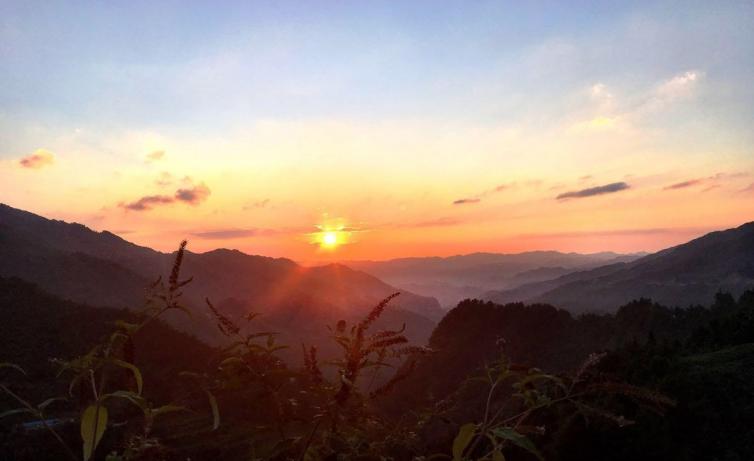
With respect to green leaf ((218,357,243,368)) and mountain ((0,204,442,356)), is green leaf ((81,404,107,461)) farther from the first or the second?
mountain ((0,204,442,356))

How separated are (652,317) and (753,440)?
46.9 m

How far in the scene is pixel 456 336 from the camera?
68.9 meters

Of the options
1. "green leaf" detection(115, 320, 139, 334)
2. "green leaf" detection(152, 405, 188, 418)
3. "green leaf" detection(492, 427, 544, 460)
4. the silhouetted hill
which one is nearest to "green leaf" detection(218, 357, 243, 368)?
"green leaf" detection(152, 405, 188, 418)

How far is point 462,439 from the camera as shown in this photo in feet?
5.42

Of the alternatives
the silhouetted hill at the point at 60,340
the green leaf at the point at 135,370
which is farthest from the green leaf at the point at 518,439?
the silhouetted hill at the point at 60,340

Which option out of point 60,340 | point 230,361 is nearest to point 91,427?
point 230,361

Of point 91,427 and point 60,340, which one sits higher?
point 91,427

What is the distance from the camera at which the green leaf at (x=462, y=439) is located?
1576 mm

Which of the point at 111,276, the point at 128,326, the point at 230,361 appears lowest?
the point at 230,361

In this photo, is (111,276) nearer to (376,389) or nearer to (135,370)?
(376,389)

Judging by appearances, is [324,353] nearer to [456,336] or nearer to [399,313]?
[456,336]

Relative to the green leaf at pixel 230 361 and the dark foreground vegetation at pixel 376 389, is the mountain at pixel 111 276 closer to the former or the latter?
the dark foreground vegetation at pixel 376 389

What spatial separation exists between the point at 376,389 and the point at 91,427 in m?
1.26

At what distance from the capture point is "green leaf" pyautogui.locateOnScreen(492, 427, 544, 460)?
4.81 ft
